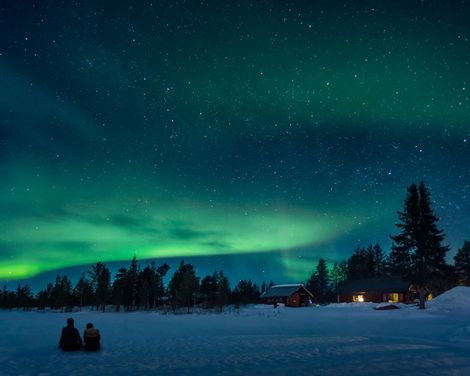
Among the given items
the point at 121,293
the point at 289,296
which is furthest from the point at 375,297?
the point at 121,293

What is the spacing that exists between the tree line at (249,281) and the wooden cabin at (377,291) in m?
3.10

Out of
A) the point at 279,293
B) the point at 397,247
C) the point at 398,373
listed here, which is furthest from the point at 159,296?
the point at 398,373

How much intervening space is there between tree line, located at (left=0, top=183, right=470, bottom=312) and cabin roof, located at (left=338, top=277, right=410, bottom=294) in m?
3.19

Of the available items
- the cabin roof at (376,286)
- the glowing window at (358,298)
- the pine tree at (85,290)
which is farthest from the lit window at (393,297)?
the pine tree at (85,290)

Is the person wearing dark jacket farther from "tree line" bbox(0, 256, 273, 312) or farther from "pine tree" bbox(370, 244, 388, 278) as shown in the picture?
"pine tree" bbox(370, 244, 388, 278)

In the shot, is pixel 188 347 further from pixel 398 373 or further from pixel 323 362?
pixel 398 373

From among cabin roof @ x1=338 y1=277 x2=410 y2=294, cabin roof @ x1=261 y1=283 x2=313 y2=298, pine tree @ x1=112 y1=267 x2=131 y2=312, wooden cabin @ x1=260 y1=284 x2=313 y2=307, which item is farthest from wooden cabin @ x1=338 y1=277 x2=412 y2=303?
pine tree @ x1=112 y1=267 x2=131 y2=312

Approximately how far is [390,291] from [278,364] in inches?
2782

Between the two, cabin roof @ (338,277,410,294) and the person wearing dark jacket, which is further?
cabin roof @ (338,277,410,294)

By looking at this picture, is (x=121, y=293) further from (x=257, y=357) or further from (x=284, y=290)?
(x=257, y=357)

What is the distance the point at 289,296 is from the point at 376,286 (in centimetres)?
1776

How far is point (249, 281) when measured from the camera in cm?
12150

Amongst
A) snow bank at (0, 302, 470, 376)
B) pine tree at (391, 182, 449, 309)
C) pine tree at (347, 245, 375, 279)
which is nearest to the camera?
snow bank at (0, 302, 470, 376)

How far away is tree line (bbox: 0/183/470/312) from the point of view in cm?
4572
